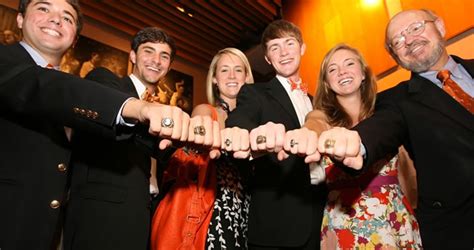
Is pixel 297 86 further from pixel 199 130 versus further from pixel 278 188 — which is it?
pixel 199 130

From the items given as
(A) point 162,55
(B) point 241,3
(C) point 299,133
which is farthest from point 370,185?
(B) point 241,3

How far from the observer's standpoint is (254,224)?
5.23ft

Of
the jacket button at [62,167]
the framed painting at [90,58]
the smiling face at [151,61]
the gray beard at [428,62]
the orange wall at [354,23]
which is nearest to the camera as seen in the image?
the jacket button at [62,167]

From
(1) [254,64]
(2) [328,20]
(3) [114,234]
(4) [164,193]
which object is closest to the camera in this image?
(3) [114,234]

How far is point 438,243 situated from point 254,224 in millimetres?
867

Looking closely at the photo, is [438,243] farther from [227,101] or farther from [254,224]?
[227,101]

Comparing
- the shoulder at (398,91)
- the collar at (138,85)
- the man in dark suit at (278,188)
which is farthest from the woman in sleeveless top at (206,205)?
the shoulder at (398,91)

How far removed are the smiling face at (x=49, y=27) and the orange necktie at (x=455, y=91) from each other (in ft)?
6.52

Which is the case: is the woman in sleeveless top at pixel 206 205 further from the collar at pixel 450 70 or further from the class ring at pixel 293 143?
the collar at pixel 450 70

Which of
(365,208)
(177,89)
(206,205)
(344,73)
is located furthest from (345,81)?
(177,89)

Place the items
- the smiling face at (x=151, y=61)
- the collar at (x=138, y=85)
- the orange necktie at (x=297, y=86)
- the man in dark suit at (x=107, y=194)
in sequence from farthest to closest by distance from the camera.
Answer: the smiling face at (x=151, y=61) → the collar at (x=138, y=85) → the orange necktie at (x=297, y=86) → the man in dark suit at (x=107, y=194)

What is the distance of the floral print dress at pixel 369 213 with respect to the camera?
150cm

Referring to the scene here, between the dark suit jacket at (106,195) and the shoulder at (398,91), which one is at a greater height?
the shoulder at (398,91)

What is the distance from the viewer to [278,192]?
61.4 inches
